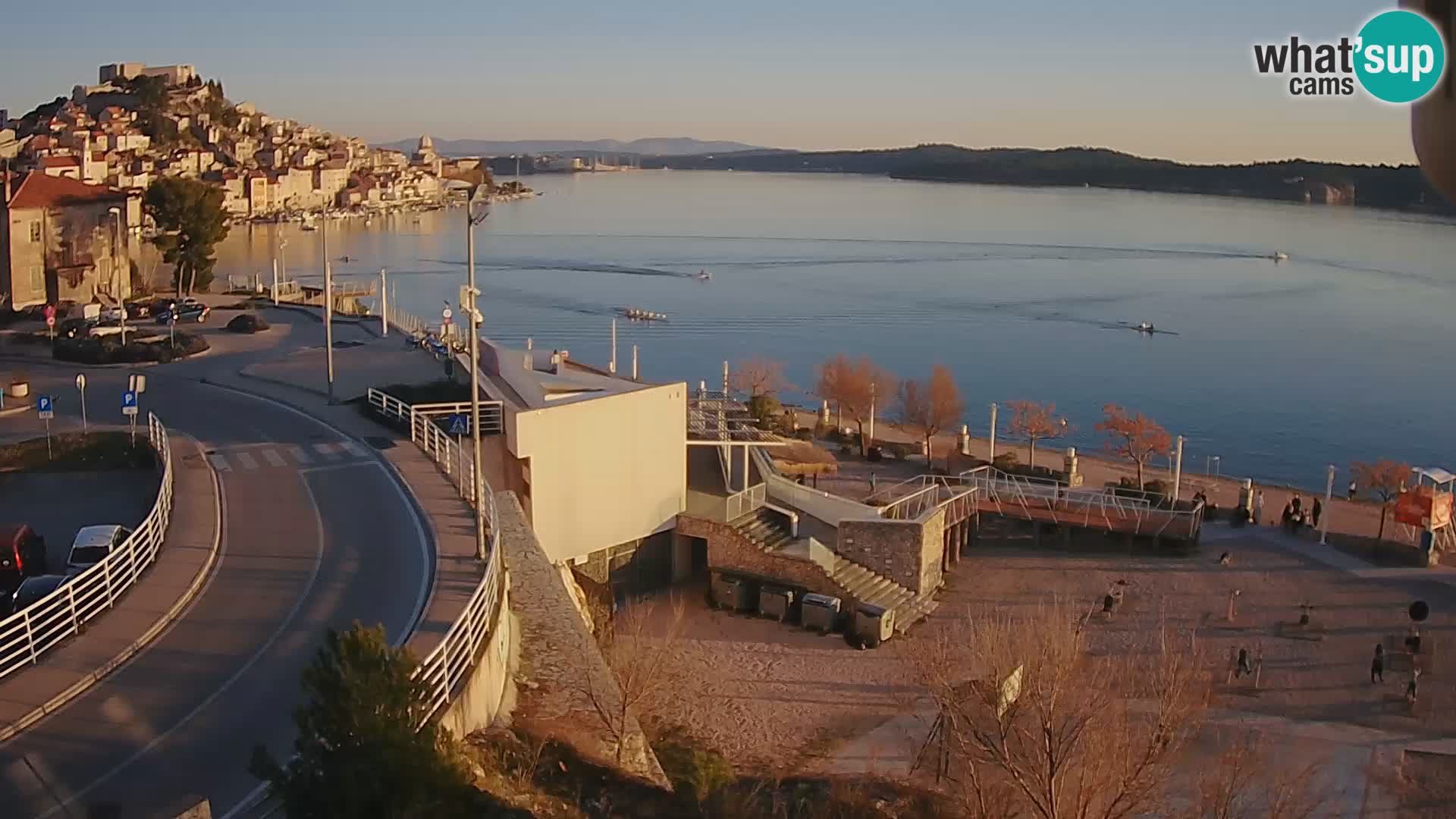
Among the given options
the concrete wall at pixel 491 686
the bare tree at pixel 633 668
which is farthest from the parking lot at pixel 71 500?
the concrete wall at pixel 491 686

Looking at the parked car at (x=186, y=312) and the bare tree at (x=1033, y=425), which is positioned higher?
the parked car at (x=186, y=312)

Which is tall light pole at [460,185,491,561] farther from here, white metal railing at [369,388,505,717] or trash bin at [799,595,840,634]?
trash bin at [799,595,840,634]

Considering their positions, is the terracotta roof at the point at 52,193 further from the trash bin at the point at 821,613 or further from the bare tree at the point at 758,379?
the trash bin at the point at 821,613

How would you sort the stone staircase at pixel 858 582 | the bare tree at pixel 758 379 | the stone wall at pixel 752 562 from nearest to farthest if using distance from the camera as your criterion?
the stone wall at pixel 752 562, the stone staircase at pixel 858 582, the bare tree at pixel 758 379

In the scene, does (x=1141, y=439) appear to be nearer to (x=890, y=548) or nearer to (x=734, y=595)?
(x=890, y=548)

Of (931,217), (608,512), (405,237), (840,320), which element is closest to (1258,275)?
(840,320)

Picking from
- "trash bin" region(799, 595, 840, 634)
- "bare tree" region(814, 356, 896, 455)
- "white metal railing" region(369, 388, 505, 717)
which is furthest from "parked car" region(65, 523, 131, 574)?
"bare tree" region(814, 356, 896, 455)
